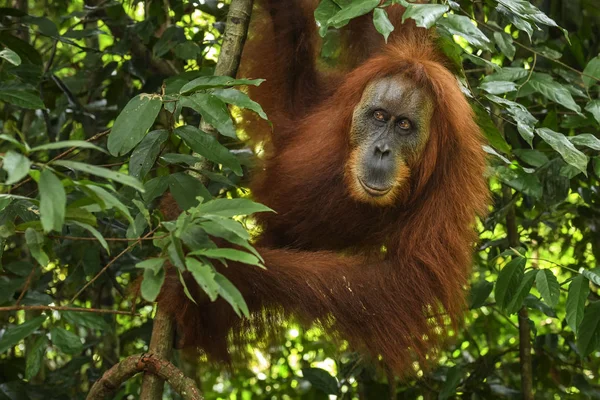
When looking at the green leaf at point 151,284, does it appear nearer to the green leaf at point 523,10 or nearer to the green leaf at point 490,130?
the green leaf at point 523,10

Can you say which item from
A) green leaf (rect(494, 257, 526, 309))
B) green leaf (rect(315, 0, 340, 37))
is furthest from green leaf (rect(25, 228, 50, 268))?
green leaf (rect(494, 257, 526, 309))

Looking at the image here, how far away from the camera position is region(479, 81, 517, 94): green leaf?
2.99m

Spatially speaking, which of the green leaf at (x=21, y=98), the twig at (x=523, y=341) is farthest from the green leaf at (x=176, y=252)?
the twig at (x=523, y=341)

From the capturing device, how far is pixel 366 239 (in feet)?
11.7

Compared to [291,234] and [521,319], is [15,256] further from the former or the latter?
[521,319]

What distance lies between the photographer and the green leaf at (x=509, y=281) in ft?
10.2

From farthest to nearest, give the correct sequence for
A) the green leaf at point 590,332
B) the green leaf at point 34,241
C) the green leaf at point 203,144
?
the green leaf at point 590,332
the green leaf at point 203,144
the green leaf at point 34,241

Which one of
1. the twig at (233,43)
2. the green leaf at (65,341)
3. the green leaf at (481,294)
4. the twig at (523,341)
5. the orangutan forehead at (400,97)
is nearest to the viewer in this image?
the green leaf at (65,341)

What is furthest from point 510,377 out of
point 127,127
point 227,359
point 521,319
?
point 127,127

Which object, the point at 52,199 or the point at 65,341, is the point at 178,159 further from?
the point at 52,199

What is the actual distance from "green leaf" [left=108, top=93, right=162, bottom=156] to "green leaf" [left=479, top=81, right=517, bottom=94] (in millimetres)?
1280

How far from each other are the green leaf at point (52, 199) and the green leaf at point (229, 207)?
0.44 m

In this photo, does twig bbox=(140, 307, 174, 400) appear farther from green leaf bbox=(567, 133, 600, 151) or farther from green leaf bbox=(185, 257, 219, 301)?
green leaf bbox=(567, 133, 600, 151)

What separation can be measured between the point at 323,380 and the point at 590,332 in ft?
4.55
